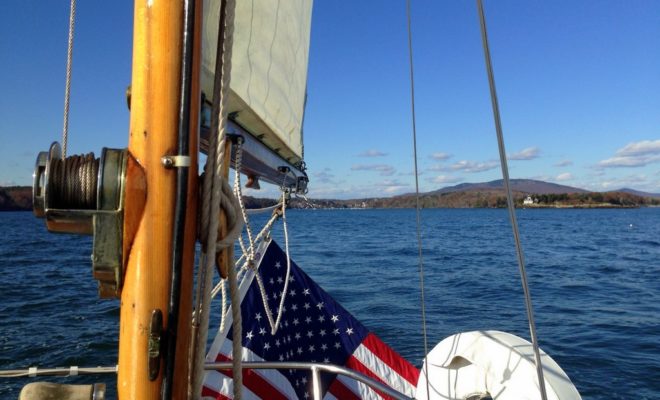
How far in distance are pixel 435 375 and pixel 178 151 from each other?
2.97 meters

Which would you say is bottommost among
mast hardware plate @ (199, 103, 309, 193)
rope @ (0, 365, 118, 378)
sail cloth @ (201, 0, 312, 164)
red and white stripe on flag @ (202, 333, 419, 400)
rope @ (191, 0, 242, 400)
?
red and white stripe on flag @ (202, 333, 419, 400)

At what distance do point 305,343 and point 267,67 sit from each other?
8.72 ft

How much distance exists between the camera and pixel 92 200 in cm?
122

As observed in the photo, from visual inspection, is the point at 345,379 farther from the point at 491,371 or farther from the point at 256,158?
the point at 256,158

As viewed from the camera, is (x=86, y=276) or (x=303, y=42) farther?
(x=86, y=276)

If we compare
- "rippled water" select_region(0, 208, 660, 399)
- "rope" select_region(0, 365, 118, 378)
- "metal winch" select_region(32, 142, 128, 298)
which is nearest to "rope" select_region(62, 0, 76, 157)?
"metal winch" select_region(32, 142, 128, 298)

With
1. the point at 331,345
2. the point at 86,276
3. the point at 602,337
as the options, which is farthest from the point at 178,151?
the point at 86,276

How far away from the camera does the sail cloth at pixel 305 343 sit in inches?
147

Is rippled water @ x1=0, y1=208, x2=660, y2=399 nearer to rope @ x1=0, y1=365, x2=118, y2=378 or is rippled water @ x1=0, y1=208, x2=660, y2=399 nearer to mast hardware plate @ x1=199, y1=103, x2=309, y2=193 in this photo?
rope @ x1=0, y1=365, x2=118, y2=378

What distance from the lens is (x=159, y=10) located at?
119cm

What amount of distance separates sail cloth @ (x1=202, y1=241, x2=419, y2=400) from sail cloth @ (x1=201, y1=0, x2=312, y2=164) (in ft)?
4.05

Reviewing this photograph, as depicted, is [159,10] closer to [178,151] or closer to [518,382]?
[178,151]

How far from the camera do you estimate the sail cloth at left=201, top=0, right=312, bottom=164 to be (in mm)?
1700

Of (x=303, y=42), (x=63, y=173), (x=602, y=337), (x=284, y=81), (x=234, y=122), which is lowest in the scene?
(x=602, y=337)
